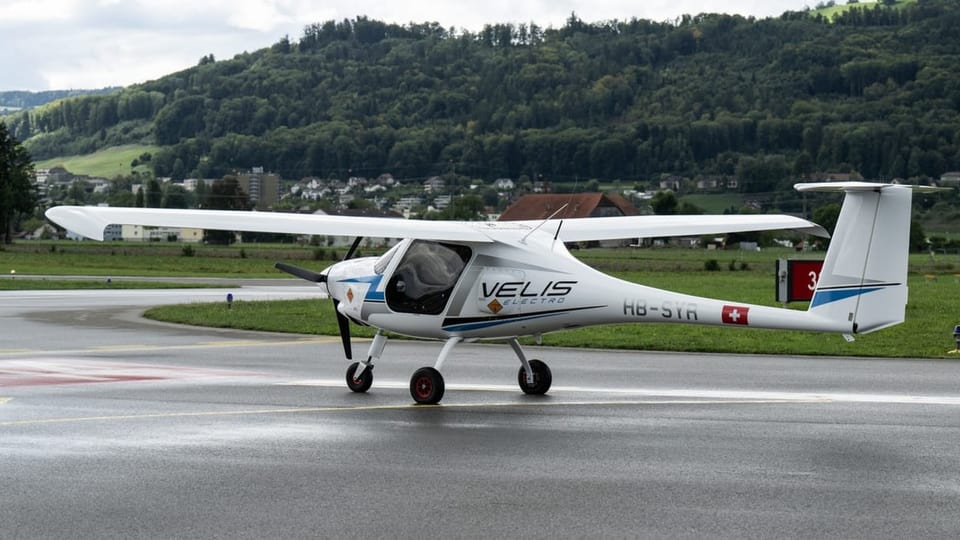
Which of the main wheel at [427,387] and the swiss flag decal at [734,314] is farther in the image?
the main wheel at [427,387]

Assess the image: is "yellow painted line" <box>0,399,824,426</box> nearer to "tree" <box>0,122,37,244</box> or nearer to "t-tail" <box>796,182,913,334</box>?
"t-tail" <box>796,182,913,334</box>

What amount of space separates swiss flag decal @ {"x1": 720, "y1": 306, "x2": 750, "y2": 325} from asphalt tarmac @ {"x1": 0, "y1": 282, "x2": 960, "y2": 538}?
117cm

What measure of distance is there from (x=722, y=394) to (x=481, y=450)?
17.5 feet

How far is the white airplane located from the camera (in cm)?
1297

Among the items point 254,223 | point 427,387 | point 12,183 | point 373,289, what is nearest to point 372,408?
point 427,387

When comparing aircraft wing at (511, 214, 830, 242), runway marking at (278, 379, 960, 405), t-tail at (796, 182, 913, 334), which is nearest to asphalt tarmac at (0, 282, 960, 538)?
runway marking at (278, 379, 960, 405)

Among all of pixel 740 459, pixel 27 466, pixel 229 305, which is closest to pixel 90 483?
pixel 27 466

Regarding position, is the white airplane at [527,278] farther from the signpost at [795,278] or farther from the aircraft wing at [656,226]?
the signpost at [795,278]

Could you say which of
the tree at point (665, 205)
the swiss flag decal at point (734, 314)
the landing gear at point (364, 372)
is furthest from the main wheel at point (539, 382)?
the tree at point (665, 205)

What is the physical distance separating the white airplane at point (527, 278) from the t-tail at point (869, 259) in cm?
1

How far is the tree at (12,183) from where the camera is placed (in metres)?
104

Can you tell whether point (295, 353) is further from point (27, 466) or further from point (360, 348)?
point (27, 466)

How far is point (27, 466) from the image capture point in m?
11.3

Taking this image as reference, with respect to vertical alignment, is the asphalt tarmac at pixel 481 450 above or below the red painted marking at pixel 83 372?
above
